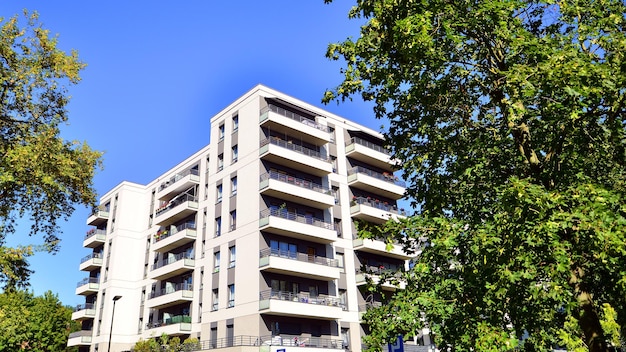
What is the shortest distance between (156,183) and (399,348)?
50.1m

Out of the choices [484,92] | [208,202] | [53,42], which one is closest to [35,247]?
[53,42]

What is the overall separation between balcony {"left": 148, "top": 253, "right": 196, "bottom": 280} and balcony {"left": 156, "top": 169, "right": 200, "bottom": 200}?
6.97m

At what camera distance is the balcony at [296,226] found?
35.1 m

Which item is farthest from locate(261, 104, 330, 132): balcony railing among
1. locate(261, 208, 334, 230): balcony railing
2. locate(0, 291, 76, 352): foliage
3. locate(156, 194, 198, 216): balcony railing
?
locate(0, 291, 76, 352): foliage

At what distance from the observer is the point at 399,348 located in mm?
9516

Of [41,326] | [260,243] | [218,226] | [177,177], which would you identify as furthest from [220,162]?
[41,326]

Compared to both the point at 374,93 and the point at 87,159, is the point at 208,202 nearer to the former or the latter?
the point at 87,159

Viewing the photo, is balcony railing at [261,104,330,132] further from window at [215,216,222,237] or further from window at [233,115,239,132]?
window at [215,216,222,237]

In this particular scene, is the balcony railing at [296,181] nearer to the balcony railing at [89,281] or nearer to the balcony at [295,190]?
the balcony at [295,190]

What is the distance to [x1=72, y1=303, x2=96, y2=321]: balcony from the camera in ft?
171

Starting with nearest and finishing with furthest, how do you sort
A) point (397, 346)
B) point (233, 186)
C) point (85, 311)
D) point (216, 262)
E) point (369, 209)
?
point (397, 346)
point (216, 262)
point (233, 186)
point (369, 209)
point (85, 311)

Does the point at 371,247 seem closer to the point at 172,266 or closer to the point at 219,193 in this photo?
the point at 219,193

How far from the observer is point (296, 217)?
36.9 meters

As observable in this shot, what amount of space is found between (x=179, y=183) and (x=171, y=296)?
11783 mm
